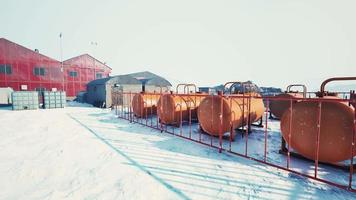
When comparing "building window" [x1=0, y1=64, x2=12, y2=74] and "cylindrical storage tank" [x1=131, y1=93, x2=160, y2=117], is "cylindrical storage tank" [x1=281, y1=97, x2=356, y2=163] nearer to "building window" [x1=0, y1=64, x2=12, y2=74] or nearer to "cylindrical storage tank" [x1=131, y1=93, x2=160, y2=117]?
"cylindrical storage tank" [x1=131, y1=93, x2=160, y2=117]

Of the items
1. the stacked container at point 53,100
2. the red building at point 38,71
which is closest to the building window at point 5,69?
the red building at point 38,71

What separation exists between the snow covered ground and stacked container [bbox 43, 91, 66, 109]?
1604 cm

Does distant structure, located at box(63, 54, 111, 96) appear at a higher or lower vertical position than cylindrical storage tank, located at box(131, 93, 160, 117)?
higher

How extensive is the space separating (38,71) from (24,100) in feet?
35.6

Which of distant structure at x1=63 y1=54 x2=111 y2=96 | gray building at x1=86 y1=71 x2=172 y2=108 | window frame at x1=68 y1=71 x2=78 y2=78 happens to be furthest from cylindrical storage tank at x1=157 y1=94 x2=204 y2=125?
window frame at x1=68 y1=71 x2=78 y2=78

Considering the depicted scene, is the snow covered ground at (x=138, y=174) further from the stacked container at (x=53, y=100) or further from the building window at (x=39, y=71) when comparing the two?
the building window at (x=39, y=71)

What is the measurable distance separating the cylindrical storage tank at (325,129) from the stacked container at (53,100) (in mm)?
24108

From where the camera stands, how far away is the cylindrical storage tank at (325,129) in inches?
175

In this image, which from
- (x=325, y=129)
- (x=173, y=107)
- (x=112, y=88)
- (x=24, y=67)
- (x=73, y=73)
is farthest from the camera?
(x=73, y=73)

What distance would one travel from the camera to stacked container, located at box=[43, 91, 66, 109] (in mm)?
21406

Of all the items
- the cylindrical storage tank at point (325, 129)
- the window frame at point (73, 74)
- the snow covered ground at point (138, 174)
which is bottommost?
the snow covered ground at point (138, 174)

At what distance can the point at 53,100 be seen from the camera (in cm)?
2191

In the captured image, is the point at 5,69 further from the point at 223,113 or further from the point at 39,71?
the point at 223,113

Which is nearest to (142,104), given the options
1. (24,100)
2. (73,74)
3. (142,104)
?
(142,104)
